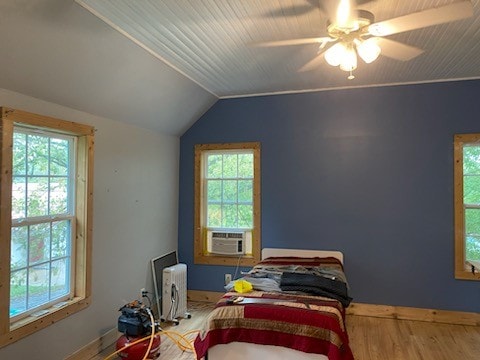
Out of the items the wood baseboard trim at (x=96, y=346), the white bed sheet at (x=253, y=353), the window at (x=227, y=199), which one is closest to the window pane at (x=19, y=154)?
the wood baseboard trim at (x=96, y=346)

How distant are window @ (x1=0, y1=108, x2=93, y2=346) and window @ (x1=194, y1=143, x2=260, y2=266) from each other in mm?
1823

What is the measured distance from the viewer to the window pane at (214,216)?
185 inches

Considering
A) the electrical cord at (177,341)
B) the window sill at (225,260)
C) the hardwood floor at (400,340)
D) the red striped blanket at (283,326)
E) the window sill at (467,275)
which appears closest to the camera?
the red striped blanket at (283,326)

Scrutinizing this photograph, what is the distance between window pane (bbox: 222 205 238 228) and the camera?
4613mm

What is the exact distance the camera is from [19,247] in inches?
99.7

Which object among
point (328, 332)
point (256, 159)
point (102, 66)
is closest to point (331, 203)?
point (256, 159)

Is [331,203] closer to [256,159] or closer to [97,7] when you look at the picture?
[256,159]

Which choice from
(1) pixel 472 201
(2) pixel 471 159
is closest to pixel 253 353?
(1) pixel 472 201

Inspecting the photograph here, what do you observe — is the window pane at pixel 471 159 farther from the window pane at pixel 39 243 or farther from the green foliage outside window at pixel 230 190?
the window pane at pixel 39 243

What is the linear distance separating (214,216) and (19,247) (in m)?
2.54

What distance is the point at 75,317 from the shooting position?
2939 mm

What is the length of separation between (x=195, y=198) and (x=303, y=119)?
182cm

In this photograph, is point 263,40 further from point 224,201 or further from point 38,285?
point 38,285

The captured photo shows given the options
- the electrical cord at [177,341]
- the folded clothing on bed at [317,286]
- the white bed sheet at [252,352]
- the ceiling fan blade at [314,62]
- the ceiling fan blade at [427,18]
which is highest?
the ceiling fan blade at [314,62]
